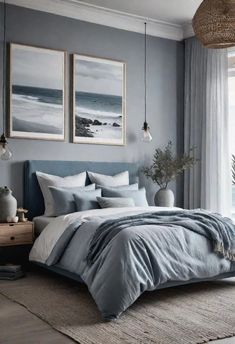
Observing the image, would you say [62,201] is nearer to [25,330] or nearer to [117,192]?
[117,192]

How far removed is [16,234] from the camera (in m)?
5.34

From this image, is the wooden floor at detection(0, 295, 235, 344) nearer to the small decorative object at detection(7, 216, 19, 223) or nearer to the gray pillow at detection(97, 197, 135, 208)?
the small decorative object at detection(7, 216, 19, 223)

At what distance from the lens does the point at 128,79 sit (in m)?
6.79

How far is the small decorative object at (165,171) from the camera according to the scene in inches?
260

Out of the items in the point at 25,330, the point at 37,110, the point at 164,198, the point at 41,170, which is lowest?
the point at 25,330

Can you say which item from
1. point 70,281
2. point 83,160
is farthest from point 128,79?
point 70,281

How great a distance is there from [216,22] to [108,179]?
3004 mm

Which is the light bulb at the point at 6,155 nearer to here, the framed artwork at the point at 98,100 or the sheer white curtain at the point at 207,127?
the framed artwork at the point at 98,100

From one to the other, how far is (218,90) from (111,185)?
1.91m

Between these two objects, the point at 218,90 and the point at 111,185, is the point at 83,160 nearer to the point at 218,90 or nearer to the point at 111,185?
the point at 111,185

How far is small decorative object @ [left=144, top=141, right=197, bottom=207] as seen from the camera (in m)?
6.60

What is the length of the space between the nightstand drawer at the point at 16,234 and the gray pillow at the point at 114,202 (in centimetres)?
80

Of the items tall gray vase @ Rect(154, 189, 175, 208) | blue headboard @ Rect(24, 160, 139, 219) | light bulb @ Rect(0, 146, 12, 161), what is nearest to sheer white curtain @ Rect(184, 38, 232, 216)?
tall gray vase @ Rect(154, 189, 175, 208)

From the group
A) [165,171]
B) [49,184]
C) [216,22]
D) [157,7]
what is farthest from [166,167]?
[216,22]
